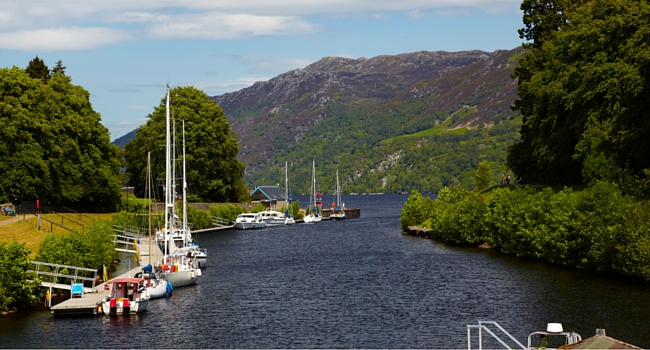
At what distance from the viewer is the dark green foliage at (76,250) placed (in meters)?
60.4

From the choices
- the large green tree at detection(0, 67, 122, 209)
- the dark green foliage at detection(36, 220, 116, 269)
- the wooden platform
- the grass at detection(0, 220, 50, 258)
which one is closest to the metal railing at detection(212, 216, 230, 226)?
the wooden platform

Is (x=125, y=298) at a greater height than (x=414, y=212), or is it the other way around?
(x=414, y=212)

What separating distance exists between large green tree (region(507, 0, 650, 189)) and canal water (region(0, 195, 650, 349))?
12.9 meters

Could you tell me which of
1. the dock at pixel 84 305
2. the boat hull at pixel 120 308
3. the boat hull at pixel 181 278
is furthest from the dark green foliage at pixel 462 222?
the boat hull at pixel 120 308

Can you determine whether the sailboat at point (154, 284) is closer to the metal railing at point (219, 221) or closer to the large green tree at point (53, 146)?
the large green tree at point (53, 146)

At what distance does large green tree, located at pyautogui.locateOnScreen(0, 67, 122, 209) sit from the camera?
95438 millimetres

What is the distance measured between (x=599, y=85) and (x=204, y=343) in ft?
159

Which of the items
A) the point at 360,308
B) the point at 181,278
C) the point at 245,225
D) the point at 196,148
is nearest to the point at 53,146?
the point at 181,278

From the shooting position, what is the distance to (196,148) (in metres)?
149

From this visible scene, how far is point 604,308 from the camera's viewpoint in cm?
5103

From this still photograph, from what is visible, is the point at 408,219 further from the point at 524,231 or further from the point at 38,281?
the point at 38,281

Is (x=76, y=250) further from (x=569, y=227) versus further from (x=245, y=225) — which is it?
(x=245, y=225)

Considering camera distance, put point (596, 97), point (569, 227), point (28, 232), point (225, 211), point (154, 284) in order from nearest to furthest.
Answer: point (154, 284) < point (569, 227) < point (28, 232) < point (596, 97) < point (225, 211)

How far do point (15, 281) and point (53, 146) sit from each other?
170 feet
